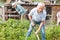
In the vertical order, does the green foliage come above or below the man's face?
below

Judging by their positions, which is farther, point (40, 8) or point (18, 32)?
point (18, 32)

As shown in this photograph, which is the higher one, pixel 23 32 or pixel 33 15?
pixel 33 15

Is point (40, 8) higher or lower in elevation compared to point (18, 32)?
higher

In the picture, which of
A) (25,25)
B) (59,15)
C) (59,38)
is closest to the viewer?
(59,38)

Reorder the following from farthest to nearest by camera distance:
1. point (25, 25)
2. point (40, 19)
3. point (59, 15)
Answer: point (59, 15) < point (25, 25) < point (40, 19)

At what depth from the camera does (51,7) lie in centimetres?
1143

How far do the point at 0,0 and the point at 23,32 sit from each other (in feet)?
14.0

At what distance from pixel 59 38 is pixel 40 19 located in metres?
1.23

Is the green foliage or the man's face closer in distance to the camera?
the man's face

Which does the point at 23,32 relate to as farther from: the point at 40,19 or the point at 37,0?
the point at 37,0

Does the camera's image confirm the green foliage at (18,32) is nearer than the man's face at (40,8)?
No

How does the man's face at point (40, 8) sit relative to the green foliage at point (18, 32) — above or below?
above

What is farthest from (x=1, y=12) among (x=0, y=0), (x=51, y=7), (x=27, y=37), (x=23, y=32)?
(x=27, y=37)

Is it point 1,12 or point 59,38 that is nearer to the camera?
point 59,38
